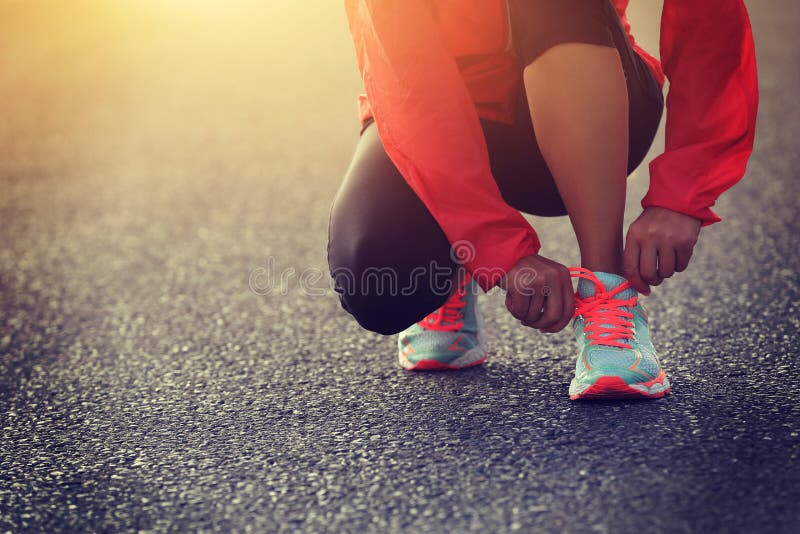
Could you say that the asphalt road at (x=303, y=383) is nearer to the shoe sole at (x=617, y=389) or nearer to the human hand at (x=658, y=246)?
the shoe sole at (x=617, y=389)

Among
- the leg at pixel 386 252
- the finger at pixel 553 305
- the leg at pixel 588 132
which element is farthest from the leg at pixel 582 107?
the leg at pixel 386 252

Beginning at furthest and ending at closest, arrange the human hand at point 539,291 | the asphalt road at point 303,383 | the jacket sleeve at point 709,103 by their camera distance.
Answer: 1. the jacket sleeve at point 709,103
2. the human hand at point 539,291
3. the asphalt road at point 303,383

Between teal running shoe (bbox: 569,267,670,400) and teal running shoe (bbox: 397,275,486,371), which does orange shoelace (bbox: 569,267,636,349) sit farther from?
teal running shoe (bbox: 397,275,486,371)

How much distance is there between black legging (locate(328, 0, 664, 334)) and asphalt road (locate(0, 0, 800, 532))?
0.51ft

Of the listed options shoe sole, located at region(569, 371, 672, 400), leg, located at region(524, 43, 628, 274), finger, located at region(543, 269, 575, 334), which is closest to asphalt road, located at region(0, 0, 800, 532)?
shoe sole, located at region(569, 371, 672, 400)

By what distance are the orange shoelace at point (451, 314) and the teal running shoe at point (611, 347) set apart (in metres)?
0.26

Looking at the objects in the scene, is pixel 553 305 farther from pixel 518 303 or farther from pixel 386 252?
pixel 386 252

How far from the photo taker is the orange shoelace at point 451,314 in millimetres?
1574

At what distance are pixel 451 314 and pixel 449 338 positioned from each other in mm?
42

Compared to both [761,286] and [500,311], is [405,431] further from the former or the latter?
[761,286]

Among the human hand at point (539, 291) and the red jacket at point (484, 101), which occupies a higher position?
the red jacket at point (484, 101)

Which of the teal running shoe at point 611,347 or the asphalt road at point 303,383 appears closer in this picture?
the asphalt road at point 303,383

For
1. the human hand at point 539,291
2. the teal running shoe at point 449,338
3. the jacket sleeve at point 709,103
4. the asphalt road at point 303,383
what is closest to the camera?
the asphalt road at point 303,383

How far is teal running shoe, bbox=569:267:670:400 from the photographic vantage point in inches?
51.6
